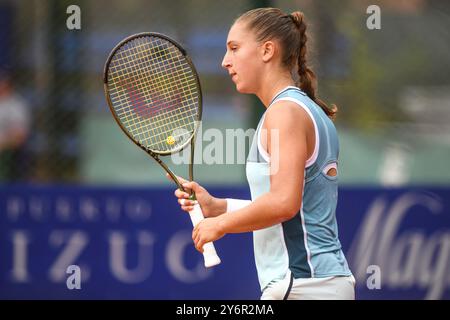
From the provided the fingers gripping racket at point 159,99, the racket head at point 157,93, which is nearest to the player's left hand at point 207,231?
the fingers gripping racket at point 159,99

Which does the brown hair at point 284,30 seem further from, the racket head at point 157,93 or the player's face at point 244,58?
the racket head at point 157,93

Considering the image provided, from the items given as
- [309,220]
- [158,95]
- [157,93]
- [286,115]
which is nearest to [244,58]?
[286,115]

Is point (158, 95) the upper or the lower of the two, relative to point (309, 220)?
upper

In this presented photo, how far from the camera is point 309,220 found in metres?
2.67

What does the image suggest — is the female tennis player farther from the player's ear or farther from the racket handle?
the racket handle

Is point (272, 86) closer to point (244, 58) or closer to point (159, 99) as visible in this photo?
point (244, 58)

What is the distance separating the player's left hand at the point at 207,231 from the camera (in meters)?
2.68

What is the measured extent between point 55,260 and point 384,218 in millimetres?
1932

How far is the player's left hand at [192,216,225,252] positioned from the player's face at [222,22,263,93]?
43cm

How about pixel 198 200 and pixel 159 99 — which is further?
pixel 159 99

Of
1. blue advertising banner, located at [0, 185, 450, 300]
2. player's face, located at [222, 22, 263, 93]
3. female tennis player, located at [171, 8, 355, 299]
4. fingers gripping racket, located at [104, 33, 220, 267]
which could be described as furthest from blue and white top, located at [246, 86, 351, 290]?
blue advertising banner, located at [0, 185, 450, 300]

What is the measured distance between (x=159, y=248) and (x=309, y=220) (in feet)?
8.67

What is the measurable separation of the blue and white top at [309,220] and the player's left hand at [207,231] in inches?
5.8

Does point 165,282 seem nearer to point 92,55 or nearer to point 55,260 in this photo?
point 55,260
